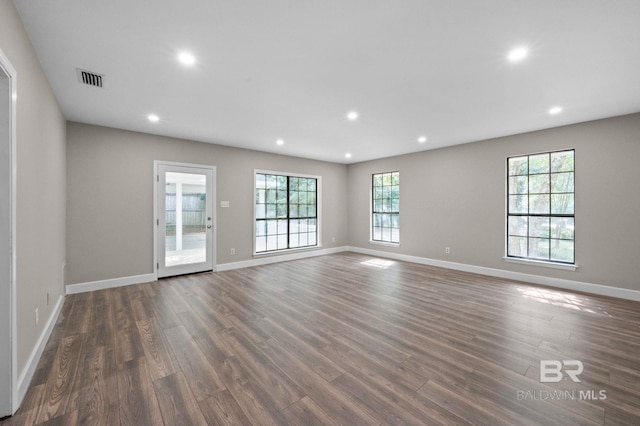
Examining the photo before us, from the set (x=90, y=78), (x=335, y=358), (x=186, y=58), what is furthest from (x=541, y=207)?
(x=90, y=78)

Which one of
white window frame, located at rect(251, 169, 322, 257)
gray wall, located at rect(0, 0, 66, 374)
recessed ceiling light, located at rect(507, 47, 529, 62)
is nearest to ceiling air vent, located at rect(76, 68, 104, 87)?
gray wall, located at rect(0, 0, 66, 374)

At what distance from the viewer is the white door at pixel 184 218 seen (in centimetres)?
470

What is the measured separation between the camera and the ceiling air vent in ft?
8.62

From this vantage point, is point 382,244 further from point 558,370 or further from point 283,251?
point 558,370

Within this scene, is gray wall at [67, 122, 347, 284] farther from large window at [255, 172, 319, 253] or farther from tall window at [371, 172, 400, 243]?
tall window at [371, 172, 400, 243]

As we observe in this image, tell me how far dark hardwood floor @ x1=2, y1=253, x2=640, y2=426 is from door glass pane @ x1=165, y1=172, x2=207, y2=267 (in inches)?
40.6

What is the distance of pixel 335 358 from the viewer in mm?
2264

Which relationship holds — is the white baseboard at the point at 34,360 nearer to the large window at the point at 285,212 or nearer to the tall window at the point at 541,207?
the large window at the point at 285,212

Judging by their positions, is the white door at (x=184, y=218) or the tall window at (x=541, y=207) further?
the white door at (x=184, y=218)

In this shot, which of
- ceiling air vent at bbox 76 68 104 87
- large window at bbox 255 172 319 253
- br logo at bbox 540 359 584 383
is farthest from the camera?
large window at bbox 255 172 319 253

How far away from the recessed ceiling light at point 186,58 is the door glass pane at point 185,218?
2.86 m

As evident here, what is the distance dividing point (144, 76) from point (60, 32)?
69 cm

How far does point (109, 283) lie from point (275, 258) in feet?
10.0

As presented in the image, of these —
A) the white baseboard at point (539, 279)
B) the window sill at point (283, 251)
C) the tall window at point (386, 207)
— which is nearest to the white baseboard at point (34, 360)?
the window sill at point (283, 251)
